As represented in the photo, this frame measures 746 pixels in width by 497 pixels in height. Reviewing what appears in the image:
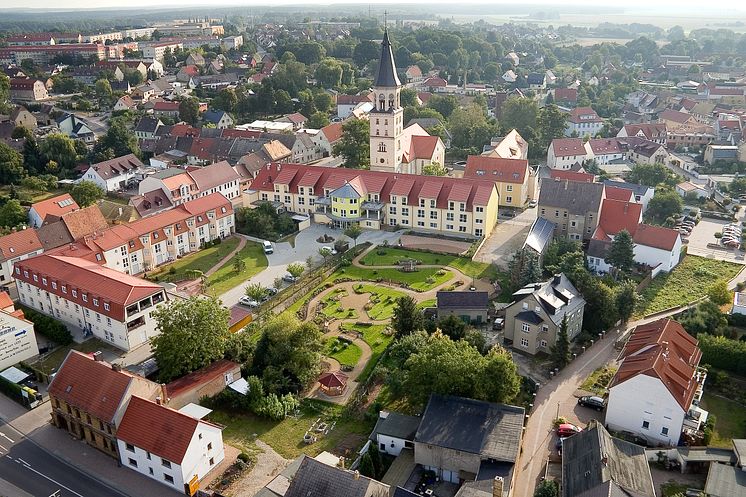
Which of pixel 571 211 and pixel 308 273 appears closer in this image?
pixel 308 273

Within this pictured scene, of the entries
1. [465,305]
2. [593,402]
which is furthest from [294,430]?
[593,402]

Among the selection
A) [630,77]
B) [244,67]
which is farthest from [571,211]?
[244,67]

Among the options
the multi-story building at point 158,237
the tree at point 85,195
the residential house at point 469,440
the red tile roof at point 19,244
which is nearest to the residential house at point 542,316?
the residential house at point 469,440

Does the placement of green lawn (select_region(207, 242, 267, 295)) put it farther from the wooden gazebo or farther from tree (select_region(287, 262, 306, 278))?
the wooden gazebo

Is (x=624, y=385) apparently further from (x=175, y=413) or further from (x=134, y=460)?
(x=134, y=460)

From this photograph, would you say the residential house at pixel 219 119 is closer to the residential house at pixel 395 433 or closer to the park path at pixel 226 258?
the park path at pixel 226 258

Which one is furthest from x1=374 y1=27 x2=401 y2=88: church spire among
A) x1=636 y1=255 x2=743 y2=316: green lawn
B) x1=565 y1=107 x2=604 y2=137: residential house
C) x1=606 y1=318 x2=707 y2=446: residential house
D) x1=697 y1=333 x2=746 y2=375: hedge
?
x1=565 y1=107 x2=604 y2=137: residential house
